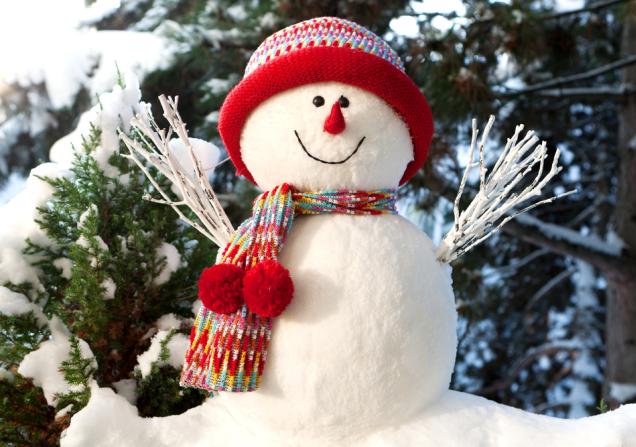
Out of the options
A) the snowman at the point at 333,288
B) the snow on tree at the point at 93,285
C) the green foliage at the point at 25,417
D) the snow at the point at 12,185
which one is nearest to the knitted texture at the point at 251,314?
the snowman at the point at 333,288

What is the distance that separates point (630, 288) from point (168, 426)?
6.22 ft

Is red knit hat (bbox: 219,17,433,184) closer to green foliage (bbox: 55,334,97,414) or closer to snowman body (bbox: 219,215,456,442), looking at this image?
snowman body (bbox: 219,215,456,442)

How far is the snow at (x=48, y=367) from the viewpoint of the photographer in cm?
69

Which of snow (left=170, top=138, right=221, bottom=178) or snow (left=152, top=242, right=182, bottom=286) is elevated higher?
snow (left=170, top=138, right=221, bottom=178)

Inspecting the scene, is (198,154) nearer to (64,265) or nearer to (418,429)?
(64,265)

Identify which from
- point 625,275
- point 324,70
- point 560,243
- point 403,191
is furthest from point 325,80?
point 625,275

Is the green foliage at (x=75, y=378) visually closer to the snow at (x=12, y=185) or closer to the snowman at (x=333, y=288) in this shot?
the snowman at (x=333, y=288)

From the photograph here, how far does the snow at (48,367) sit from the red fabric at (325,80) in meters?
0.32

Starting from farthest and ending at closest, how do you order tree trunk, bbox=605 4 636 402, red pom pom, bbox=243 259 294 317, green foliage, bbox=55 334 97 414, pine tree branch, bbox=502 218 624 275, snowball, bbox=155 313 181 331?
tree trunk, bbox=605 4 636 402 < pine tree branch, bbox=502 218 624 275 < snowball, bbox=155 313 181 331 < green foliage, bbox=55 334 97 414 < red pom pom, bbox=243 259 294 317

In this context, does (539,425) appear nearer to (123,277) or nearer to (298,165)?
(298,165)

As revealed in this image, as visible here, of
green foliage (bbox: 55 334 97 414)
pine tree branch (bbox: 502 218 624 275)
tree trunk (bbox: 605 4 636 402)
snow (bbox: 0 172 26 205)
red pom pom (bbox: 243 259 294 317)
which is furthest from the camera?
snow (bbox: 0 172 26 205)

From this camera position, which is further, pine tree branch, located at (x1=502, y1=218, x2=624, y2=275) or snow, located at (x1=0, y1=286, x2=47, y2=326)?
pine tree branch, located at (x1=502, y1=218, x2=624, y2=275)

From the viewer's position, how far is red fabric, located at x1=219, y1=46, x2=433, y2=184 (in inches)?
24.3

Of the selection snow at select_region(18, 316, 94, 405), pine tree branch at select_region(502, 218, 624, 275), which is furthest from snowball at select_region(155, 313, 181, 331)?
pine tree branch at select_region(502, 218, 624, 275)
